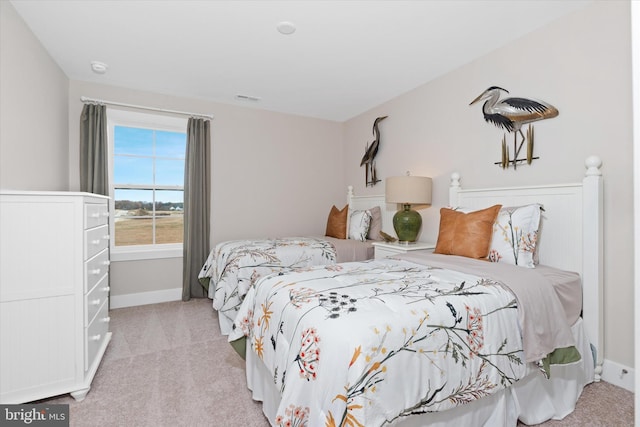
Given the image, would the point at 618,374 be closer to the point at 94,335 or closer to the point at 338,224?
the point at 338,224

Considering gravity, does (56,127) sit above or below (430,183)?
above

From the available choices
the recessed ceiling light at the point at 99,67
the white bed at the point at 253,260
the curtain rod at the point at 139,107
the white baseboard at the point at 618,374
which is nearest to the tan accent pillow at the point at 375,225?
the white bed at the point at 253,260

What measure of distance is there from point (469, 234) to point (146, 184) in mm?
3623

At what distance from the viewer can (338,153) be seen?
15.9 feet

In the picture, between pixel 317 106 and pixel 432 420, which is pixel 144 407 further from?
pixel 317 106

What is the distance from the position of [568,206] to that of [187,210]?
361 cm

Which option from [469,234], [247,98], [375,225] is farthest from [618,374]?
[247,98]

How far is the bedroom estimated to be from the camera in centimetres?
195

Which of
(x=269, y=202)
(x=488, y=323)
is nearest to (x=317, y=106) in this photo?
(x=269, y=202)

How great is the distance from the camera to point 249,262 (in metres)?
2.83

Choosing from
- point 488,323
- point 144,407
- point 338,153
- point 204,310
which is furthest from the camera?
point 338,153

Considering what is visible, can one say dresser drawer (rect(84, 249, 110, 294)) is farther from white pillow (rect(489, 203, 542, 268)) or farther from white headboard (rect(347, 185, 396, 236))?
white headboard (rect(347, 185, 396, 236))

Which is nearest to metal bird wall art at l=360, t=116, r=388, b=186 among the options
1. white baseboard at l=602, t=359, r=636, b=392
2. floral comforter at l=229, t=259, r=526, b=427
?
floral comforter at l=229, t=259, r=526, b=427

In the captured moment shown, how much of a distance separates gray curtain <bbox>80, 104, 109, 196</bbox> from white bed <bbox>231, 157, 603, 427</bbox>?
2.59 meters
